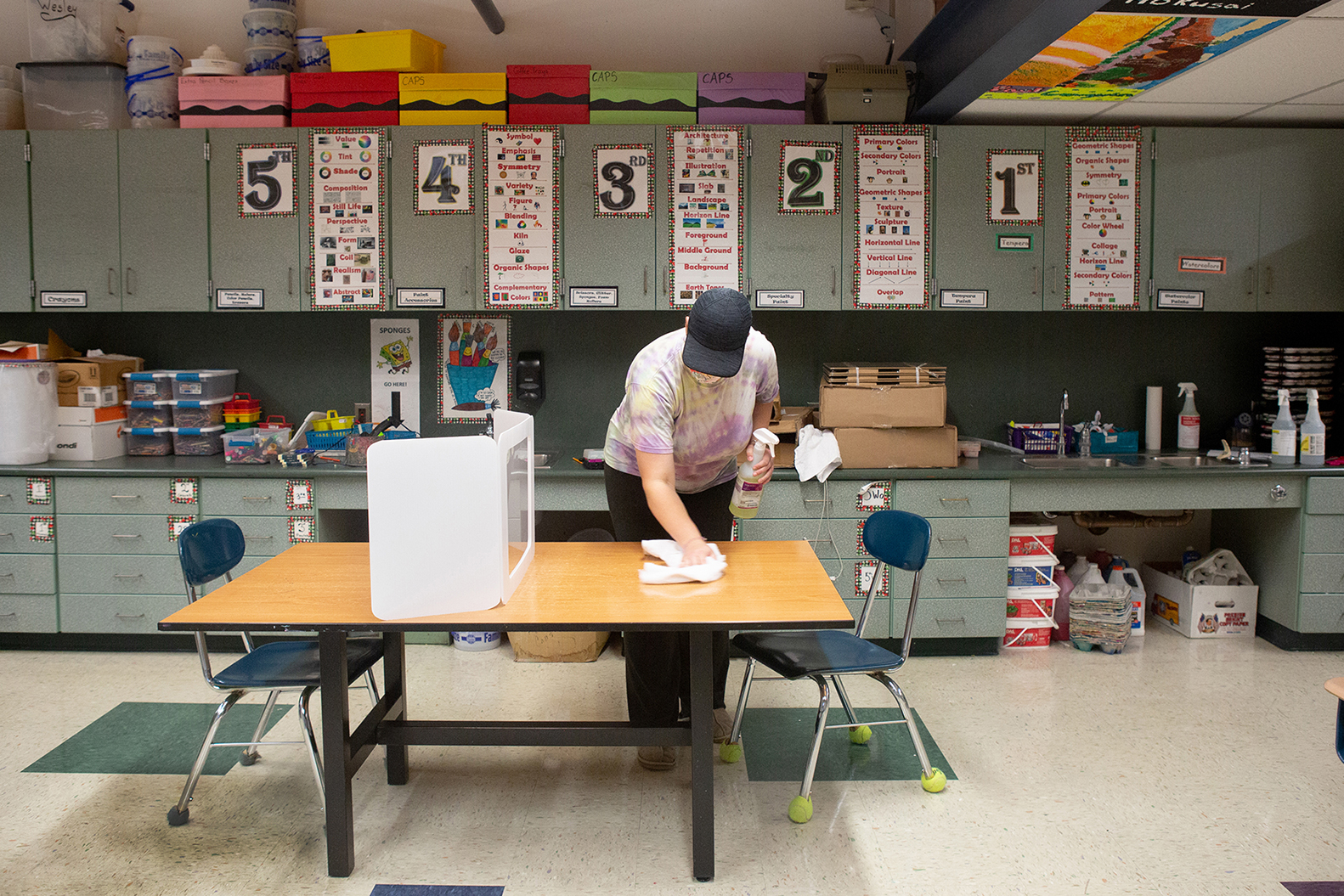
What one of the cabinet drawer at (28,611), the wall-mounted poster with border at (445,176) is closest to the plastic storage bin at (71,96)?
the wall-mounted poster with border at (445,176)

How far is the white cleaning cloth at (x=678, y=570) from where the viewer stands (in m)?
2.59

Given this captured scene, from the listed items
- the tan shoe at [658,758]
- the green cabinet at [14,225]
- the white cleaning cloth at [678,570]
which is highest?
the green cabinet at [14,225]

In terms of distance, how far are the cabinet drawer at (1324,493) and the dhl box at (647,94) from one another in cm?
309

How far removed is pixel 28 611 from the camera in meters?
4.12

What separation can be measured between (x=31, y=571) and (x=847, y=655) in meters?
3.50

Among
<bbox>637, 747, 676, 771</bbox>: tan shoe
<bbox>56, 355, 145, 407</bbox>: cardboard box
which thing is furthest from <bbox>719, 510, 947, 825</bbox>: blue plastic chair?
<bbox>56, 355, 145, 407</bbox>: cardboard box

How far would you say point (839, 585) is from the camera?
411cm

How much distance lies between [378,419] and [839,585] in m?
2.36

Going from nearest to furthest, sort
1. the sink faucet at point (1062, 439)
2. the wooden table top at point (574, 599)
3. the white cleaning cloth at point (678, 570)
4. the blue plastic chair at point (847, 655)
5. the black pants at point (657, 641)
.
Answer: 1. the wooden table top at point (574, 599)
2. the white cleaning cloth at point (678, 570)
3. the blue plastic chair at point (847, 655)
4. the black pants at point (657, 641)
5. the sink faucet at point (1062, 439)

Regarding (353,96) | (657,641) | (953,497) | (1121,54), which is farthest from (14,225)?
(1121,54)

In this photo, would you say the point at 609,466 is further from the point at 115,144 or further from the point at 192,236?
the point at 115,144

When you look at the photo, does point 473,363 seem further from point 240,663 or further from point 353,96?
point 240,663

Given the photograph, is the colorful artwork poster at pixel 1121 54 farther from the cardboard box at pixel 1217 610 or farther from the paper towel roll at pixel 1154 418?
the cardboard box at pixel 1217 610

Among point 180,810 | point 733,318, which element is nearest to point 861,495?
point 733,318
